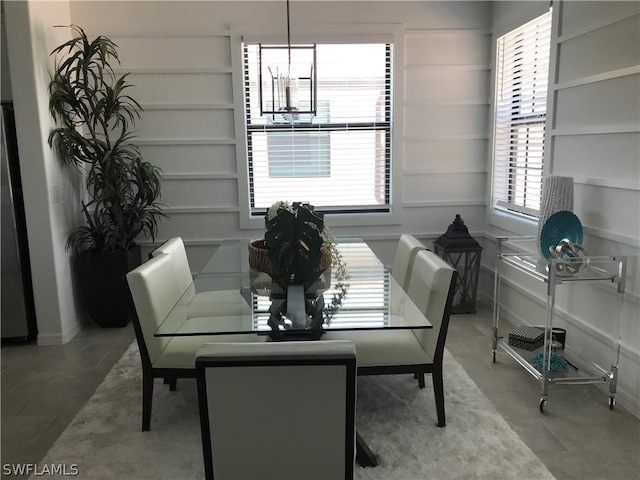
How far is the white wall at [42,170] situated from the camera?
3342 mm

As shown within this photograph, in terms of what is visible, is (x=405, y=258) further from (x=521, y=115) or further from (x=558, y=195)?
(x=521, y=115)

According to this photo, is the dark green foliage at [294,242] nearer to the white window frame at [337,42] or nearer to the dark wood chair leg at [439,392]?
the dark wood chair leg at [439,392]

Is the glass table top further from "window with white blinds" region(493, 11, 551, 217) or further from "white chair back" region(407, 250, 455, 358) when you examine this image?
"window with white blinds" region(493, 11, 551, 217)

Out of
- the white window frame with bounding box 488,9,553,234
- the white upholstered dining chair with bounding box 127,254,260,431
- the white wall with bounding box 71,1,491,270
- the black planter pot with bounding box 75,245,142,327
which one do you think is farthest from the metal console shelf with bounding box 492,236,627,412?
the black planter pot with bounding box 75,245,142,327

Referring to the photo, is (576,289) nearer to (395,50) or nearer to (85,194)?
(395,50)

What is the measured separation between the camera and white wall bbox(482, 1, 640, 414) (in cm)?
257

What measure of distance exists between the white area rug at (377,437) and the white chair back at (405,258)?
22.7 inches

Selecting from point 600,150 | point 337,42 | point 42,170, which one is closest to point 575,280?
point 600,150

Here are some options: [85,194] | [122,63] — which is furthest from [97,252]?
[122,63]

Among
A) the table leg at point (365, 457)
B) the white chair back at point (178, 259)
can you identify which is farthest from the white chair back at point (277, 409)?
the white chair back at point (178, 259)

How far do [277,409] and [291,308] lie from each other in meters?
0.69

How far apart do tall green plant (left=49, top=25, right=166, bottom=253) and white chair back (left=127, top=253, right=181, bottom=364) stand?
4.72 feet

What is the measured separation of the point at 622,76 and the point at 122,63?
343 cm

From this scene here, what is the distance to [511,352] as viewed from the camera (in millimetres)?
3047
